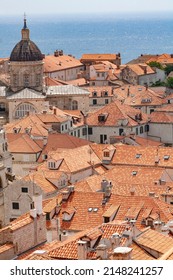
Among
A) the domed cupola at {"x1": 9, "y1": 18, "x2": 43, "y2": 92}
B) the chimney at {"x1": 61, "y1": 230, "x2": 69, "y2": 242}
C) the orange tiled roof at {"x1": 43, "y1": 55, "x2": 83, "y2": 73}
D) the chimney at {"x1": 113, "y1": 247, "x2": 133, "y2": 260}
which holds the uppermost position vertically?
the chimney at {"x1": 113, "y1": 247, "x2": 133, "y2": 260}

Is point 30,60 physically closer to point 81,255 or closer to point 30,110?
point 30,110

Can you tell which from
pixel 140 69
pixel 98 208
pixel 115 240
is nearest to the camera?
pixel 115 240

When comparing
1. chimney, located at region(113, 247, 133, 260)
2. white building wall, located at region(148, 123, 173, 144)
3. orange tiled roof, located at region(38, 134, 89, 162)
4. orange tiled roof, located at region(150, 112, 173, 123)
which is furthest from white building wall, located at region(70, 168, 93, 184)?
chimney, located at region(113, 247, 133, 260)

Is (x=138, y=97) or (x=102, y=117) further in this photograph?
(x=138, y=97)

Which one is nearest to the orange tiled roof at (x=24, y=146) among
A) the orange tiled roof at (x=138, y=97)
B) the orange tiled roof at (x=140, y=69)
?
the orange tiled roof at (x=138, y=97)

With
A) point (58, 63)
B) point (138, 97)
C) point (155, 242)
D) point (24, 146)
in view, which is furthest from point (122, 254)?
point (58, 63)

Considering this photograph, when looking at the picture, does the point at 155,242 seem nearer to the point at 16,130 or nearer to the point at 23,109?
the point at 16,130

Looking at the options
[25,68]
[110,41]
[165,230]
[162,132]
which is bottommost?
[110,41]

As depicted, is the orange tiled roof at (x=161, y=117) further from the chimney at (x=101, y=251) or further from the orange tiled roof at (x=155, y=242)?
the chimney at (x=101, y=251)

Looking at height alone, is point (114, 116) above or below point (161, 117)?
above

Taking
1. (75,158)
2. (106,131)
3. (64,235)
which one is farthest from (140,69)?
(64,235)

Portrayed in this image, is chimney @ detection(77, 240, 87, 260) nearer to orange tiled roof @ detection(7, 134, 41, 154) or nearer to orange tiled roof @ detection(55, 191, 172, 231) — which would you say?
orange tiled roof @ detection(55, 191, 172, 231)

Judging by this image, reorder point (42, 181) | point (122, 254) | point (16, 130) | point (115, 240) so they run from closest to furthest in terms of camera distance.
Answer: point (122, 254)
point (115, 240)
point (42, 181)
point (16, 130)

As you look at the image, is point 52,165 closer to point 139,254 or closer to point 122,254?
point 139,254
